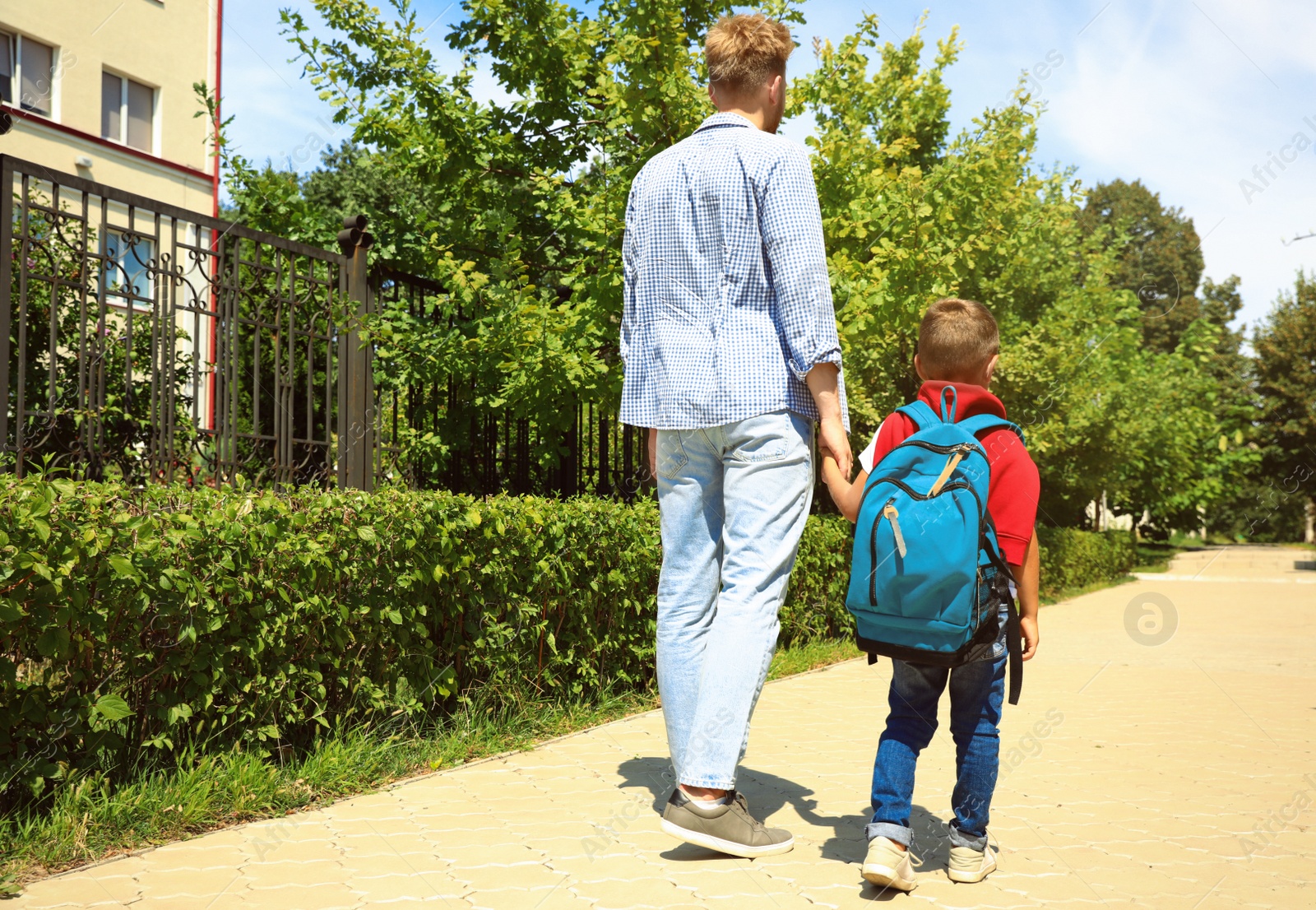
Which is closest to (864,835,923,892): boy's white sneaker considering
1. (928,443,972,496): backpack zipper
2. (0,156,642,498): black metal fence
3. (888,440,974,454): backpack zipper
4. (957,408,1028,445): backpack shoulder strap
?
(928,443,972,496): backpack zipper

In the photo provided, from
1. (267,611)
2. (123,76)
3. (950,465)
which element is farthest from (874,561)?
(123,76)

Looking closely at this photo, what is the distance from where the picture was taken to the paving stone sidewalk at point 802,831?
269cm

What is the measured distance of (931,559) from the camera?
8.80 ft

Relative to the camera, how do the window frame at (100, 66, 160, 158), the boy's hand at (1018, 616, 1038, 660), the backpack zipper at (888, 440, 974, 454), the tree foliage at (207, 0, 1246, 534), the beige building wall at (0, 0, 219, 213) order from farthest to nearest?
the window frame at (100, 66, 160, 158), the beige building wall at (0, 0, 219, 213), the tree foliage at (207, 0, 1246, 534), the boy's hand at (1018, 616, 1038, 660), the backpack zipper at (888, 440, 974, 454)

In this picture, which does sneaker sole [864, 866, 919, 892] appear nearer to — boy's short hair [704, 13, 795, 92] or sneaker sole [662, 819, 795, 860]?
sneaker sole [662, 819, 795, 860]

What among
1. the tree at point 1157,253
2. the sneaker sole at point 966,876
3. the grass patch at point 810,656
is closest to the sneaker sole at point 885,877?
the sneaker sole at point 966,876

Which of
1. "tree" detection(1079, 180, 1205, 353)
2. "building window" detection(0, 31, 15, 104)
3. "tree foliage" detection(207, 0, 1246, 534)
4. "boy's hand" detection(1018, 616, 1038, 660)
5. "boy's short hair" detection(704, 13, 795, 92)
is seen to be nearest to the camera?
"boy's hand" detection(1018, 616, 1038, 660)

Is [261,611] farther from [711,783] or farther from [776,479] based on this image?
[776,479]

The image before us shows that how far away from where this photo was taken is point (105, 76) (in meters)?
18.5

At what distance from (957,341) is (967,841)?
1.46m

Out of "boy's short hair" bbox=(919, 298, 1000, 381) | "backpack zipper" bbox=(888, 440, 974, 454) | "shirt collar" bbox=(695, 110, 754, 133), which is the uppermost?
"shirt collar" bbox=(695, 110, 754, 133)

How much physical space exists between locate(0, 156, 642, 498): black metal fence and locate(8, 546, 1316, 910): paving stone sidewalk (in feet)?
5.49

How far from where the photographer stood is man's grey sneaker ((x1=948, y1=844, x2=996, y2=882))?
9.38 feet

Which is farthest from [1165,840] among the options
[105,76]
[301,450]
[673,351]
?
[105,76]
